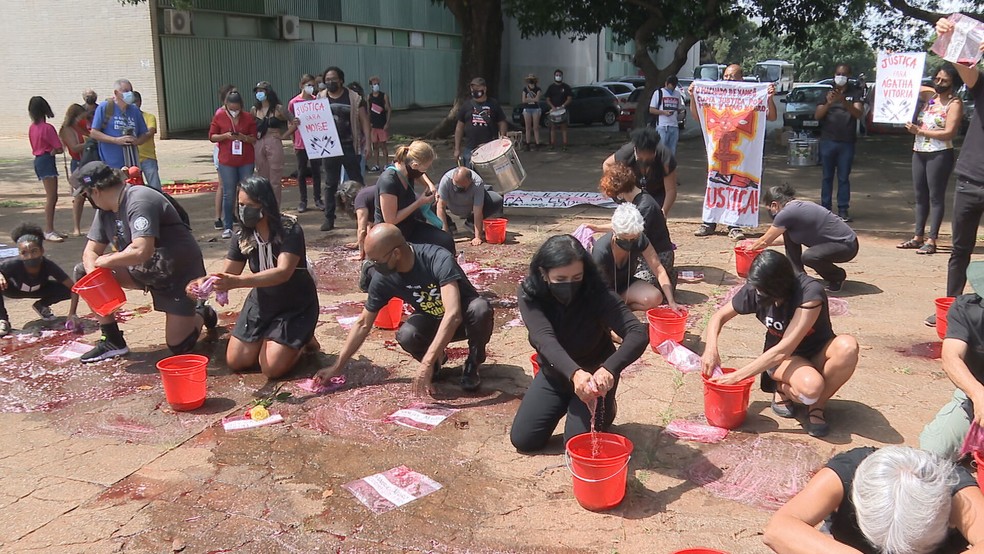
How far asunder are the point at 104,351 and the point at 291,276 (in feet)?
5.06

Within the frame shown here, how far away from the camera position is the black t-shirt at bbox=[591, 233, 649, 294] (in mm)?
5891

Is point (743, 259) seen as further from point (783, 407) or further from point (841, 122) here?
point (841, 122)

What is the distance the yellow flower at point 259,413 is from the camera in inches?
185

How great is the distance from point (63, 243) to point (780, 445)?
8030mm

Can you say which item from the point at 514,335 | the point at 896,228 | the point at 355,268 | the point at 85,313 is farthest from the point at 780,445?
the point at 896,228

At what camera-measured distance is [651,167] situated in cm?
755

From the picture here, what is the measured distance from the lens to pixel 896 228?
9680 millimetres

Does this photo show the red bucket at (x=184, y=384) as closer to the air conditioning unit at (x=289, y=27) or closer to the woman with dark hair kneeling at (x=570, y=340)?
the woman with dark hair kneeling at (x=570, y=340)

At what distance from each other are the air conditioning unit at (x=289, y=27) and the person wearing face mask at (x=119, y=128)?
57.8ft

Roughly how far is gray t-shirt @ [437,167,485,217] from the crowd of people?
2 cm

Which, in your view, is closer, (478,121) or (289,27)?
(478,121)

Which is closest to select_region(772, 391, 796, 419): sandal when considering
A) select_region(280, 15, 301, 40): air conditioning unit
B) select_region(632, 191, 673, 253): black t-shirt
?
select_region(632, 191, 673, 253): black t-shirt

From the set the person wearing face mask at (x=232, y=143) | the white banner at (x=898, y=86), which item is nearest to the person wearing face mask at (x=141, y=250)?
the person wearing face mask at (x=232, y=143)

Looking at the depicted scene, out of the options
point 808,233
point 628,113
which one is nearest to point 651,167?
point 808,233
